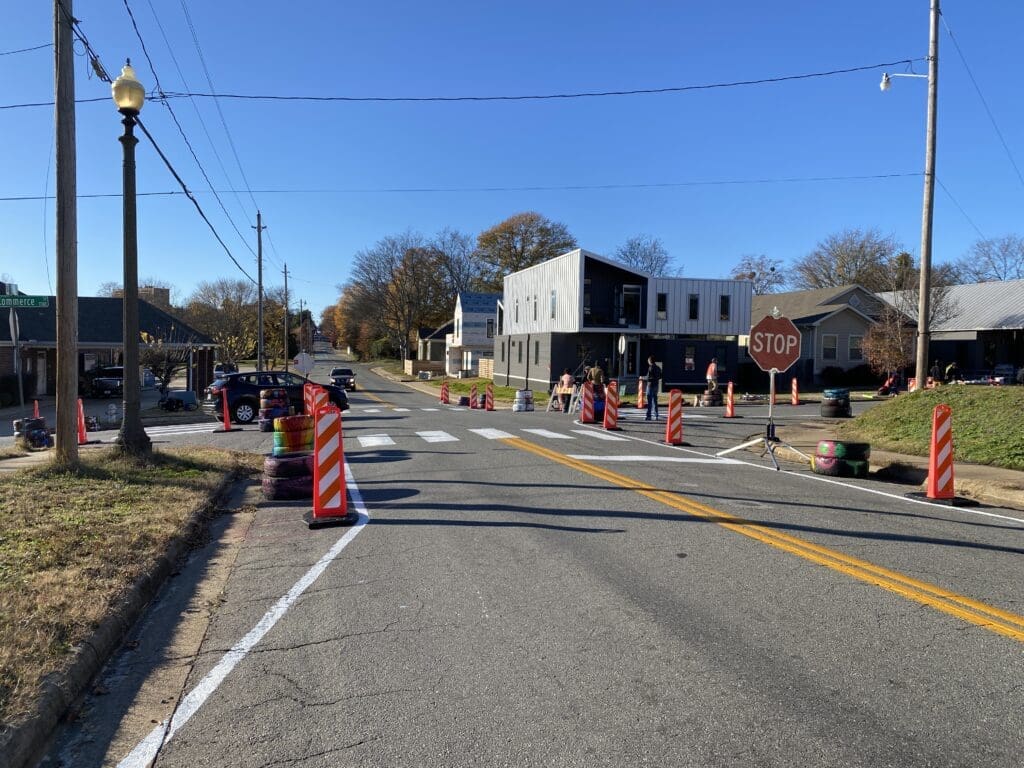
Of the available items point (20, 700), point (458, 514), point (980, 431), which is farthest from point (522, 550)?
point (980, 431)

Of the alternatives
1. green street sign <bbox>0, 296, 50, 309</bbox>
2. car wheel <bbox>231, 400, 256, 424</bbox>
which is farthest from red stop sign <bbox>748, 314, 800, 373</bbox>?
car wheel <bbox>231, 400, 256, 424</bbox>

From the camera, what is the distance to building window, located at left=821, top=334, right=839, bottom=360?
4262cm

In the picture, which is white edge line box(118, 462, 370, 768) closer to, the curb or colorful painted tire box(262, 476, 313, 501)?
the curb

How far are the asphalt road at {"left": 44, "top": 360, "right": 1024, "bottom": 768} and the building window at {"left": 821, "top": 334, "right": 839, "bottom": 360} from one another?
3601 centimetres

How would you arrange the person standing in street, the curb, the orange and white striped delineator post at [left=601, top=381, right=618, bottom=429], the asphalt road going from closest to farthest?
the curb, the asphalt road, the orange and white striped delineator post at [left=601, top=381, right=618, bottom=429], the person standing in street

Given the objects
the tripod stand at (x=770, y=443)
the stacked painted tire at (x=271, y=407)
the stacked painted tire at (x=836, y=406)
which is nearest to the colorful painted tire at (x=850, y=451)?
the tripod stand at (x=770, y=443)

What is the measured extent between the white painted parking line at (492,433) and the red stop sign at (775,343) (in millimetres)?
6307

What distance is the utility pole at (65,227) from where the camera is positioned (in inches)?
388

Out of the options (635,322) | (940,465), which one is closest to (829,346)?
(635,322)

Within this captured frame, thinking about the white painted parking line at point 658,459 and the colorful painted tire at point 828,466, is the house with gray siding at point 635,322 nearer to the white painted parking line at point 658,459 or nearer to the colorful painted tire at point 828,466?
the white painted parking line at point 658,459

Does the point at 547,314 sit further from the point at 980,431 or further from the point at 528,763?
the point at 528,763

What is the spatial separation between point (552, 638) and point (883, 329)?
36.3 metres

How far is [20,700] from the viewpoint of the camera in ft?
11.9

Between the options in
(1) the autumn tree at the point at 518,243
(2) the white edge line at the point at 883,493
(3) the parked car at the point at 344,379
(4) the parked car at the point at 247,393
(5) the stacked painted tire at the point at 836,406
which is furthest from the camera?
(1) the autumn tree at the point at 518,243
